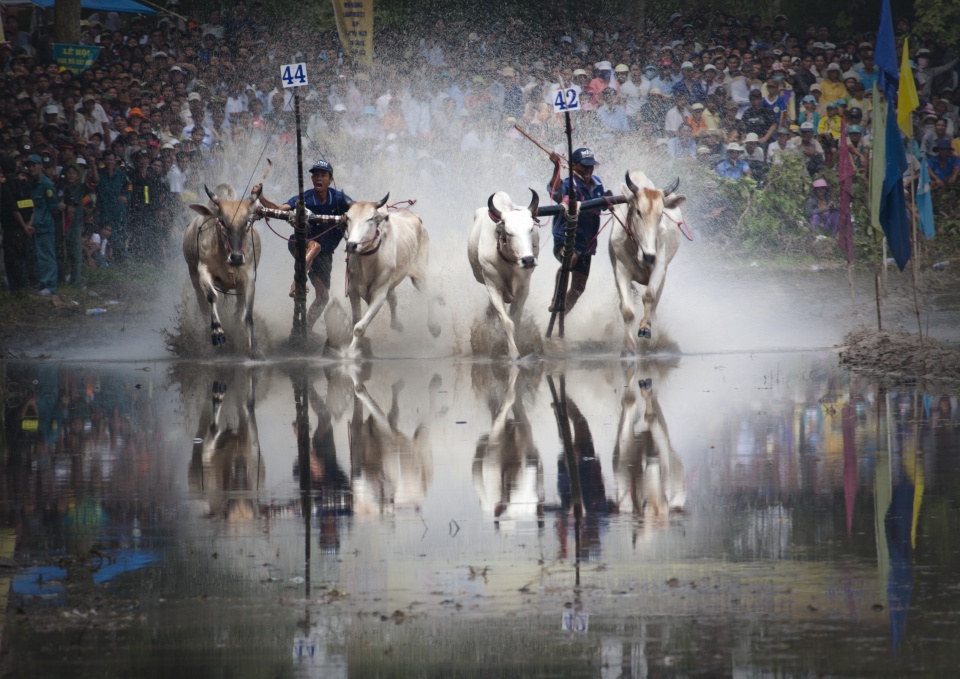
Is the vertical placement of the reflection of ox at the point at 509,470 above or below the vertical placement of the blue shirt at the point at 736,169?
below

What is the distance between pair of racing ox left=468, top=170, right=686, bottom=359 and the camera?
57.4ft

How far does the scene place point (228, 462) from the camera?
33.6ft

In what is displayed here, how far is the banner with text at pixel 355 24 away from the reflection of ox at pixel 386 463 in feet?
46.8

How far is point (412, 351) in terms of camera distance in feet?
64.1

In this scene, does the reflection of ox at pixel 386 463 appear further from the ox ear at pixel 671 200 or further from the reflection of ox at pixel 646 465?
the ox ear at pixel 671 200

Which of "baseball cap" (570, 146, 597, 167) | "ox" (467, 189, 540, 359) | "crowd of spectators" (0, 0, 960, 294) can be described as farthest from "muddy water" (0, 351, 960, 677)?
"crowd of spectators" (0, 0, 960, 294)

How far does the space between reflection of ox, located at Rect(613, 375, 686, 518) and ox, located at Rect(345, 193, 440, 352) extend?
5.49 m

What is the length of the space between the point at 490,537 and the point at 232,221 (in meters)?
10.7

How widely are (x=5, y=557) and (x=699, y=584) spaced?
3108 millimetres

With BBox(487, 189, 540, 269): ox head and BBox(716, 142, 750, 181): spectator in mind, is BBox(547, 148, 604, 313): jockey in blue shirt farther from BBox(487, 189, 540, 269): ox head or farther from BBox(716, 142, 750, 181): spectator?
BBox(716, 142, 750, 181): spectator

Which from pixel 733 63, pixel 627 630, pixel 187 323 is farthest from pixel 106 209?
pixel 627 630

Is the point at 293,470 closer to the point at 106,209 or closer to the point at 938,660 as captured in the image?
the point at 938,660

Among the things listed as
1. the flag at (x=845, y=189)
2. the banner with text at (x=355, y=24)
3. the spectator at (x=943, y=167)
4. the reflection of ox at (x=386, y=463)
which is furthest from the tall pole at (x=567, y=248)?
the spectator at (x=943, y=167)

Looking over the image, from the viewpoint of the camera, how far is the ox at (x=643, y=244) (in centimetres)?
1762
